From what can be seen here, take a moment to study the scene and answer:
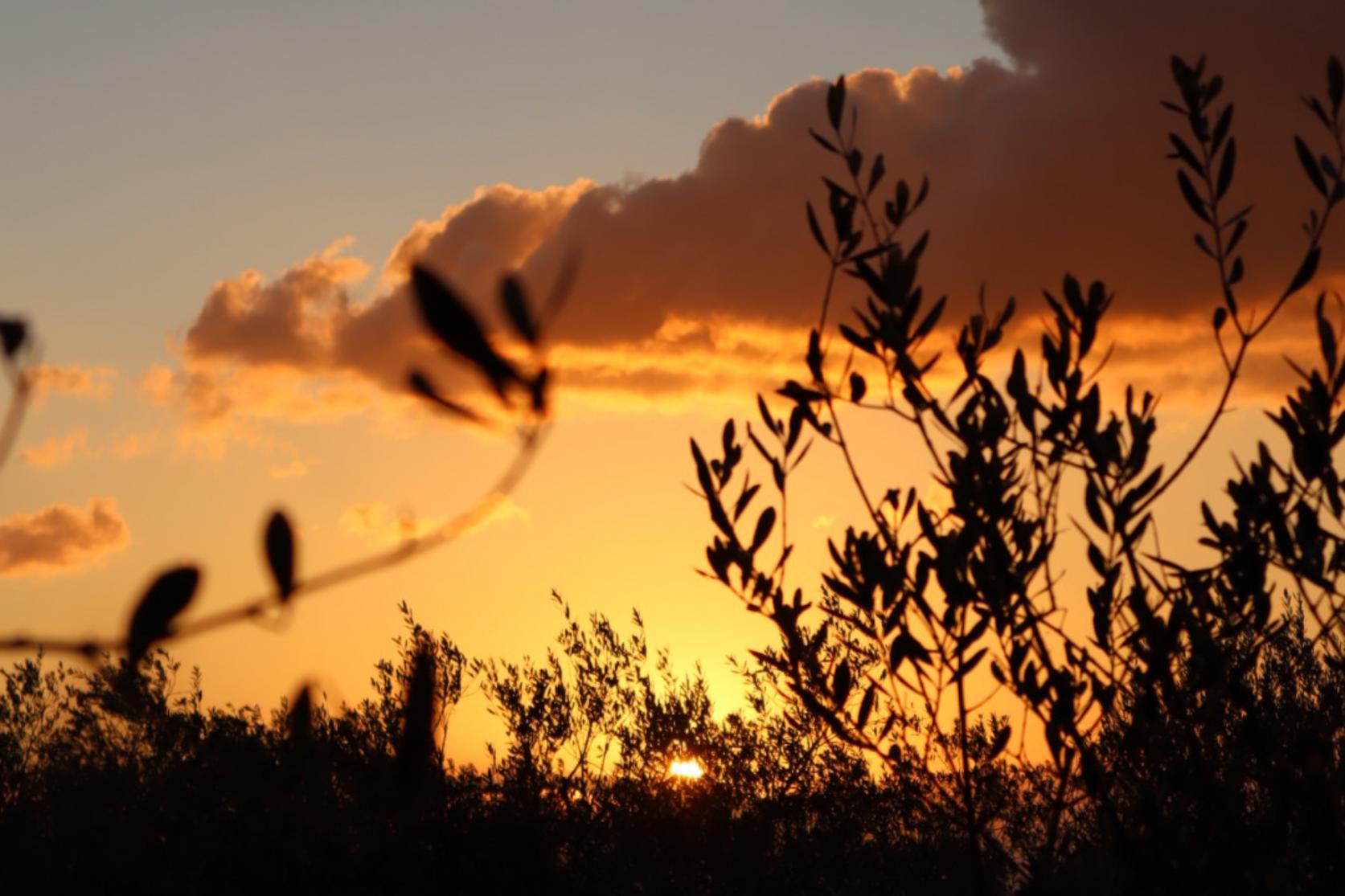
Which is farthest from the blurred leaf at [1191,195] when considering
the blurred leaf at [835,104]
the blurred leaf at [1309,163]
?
the blurred leaf at [835,104]

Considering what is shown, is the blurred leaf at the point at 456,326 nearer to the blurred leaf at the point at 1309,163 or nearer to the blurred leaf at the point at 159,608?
the blurred leaf at the point at 159,608

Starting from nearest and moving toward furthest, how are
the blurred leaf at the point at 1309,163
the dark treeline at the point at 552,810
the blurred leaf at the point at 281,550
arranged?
1. the blurred leaf at the point at 281,550
2. the blurred leaf at the point at 1309,163
3. the dark treeline at the point at 552,810

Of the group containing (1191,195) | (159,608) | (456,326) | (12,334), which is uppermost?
(1191,195)

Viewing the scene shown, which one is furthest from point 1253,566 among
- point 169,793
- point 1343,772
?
point 169,793

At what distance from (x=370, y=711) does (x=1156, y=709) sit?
1560 centimetres

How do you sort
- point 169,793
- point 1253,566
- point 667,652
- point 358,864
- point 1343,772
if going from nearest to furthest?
point 1343,772 < point 1253,566 < point 358,864 < point 169,793 < point 667,652

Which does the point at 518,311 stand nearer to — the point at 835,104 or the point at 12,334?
the point at 12,334

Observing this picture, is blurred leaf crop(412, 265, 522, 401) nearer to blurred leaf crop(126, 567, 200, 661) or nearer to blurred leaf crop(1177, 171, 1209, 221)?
blurred leaf crop(126, 567, 200, 661)

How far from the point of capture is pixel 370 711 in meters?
19.3

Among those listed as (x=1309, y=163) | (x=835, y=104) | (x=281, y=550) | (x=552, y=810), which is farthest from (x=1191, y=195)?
(x=552, y=810)

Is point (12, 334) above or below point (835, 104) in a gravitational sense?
below

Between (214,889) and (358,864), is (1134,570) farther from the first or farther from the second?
(214,889)

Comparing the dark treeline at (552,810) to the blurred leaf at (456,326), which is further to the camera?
the dark treeline at (552,810)

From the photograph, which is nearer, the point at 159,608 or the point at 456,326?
the point at 456,326
